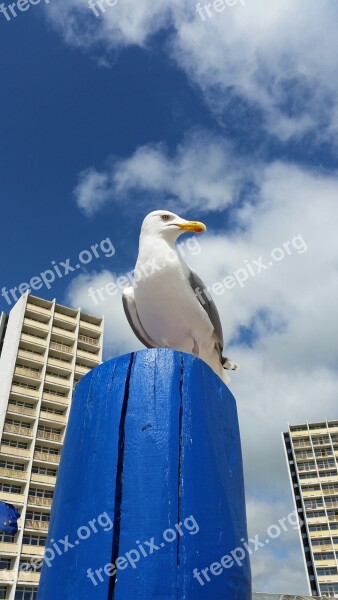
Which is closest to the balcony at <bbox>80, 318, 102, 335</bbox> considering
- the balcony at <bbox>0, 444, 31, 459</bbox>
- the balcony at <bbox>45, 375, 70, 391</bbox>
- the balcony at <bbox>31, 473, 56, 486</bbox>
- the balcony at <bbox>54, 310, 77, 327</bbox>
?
the balcony at <bbox>54, 310, 77, 327</bbox>

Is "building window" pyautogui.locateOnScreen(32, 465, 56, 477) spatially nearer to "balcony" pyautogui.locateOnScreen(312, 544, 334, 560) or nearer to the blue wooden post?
"balcony" pyautogui.locateOnScreen(312, 544, 334, 560)

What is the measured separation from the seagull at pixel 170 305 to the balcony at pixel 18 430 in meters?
42.1

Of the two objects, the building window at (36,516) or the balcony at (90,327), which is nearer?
the building window at (36,516)

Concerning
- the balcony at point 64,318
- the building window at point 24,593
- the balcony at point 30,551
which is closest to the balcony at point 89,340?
the balcony at point 64,318

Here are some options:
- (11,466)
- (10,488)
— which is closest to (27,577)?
(10,488)

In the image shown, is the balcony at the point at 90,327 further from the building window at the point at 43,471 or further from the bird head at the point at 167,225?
the bird head at the point at 167,225

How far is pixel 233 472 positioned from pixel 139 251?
7.24 ft

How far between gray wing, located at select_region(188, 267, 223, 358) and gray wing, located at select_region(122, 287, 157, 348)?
51cm

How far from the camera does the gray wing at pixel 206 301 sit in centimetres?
395

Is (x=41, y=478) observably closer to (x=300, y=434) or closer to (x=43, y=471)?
(x=43, y=471)

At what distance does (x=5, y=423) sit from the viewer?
42.9 m

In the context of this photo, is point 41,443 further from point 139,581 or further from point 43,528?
point 139,581

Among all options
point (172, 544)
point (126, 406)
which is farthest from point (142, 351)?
point (172, 544)

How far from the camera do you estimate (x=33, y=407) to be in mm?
45281
